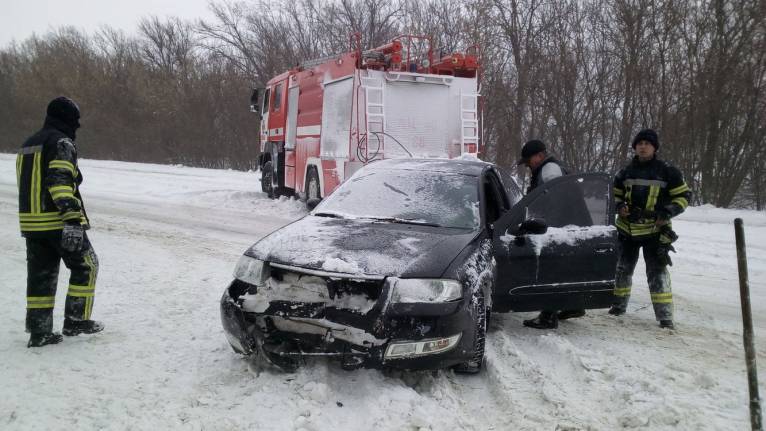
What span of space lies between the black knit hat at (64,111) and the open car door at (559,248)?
132 inches

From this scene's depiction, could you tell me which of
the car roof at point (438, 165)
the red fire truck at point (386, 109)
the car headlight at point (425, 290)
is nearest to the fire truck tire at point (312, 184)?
the red fire truck at point (386, 109)

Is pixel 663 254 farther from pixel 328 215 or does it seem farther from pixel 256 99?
pixel 256 99

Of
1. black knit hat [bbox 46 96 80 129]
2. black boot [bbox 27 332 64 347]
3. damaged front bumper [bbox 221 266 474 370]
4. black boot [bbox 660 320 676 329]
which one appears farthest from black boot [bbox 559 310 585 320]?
black knit hat [bbox 46 96 80 129]

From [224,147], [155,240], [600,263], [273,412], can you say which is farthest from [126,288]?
[224,147]

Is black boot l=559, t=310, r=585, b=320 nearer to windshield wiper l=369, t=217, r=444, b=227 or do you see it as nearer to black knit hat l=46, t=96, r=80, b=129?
windshield wiper l=369, t=217, r=444, b=227

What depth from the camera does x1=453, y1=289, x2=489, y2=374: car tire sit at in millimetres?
3190

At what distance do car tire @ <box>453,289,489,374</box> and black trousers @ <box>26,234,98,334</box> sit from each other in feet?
9.26

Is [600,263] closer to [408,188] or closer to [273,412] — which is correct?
[408,188]

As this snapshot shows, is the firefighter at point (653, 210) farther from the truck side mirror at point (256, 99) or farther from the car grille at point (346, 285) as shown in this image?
the truck side mirror at point (256, 99)

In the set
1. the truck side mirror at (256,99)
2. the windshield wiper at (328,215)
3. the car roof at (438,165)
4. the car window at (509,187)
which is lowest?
the windshield wiper at (328,215)

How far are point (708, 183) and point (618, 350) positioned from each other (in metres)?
11.9

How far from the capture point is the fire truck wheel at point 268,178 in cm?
1295

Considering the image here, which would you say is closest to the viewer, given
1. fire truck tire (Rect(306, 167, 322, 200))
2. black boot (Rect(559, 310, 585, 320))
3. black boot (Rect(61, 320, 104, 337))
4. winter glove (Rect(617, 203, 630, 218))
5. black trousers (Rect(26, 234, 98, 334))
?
black trousers (Rect(26, 234, 98, 334))

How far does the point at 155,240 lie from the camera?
7.63m
